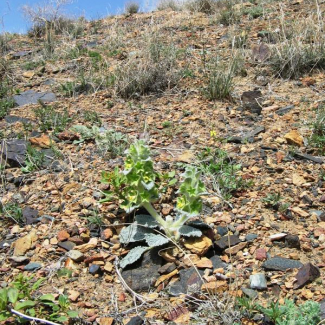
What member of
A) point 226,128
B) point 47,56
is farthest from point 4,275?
point 47,56

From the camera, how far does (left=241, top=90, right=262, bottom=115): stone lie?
151 inches

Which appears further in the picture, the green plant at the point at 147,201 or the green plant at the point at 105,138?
the green plant at the point at 105,138

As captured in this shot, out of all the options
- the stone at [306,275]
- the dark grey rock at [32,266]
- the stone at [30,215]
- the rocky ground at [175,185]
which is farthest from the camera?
the stone at [30,215]

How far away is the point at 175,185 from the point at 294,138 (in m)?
1.15

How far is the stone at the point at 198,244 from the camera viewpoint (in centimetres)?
227

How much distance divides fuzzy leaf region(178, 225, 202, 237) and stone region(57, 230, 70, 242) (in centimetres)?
75

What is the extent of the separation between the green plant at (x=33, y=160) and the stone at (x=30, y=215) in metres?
0.52

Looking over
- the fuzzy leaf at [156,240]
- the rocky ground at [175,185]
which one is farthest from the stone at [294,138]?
the fuzzy leaf at [156,240]

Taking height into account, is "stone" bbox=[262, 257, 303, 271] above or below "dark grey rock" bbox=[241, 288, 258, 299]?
above

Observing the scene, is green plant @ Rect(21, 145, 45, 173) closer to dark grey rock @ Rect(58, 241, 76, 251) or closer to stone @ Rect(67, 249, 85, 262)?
dark grey rock @ Rect(58, 241, 76, 251)

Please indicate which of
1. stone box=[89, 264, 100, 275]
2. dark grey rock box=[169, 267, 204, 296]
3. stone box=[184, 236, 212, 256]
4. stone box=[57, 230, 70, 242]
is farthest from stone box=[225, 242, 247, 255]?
stone box=[57, 230, 70, 242]

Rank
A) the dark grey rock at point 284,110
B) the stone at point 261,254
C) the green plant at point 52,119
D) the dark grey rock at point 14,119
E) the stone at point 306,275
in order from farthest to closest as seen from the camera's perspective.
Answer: the dark grey rock at point 14,119
the green plant at point 52,119
the dark grey rock at point 284,110
the stone at point 261,254
the stone at point 306,275

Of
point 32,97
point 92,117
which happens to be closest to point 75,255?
point 92,117

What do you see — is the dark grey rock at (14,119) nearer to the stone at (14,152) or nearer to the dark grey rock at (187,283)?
the stone at (14,152)
